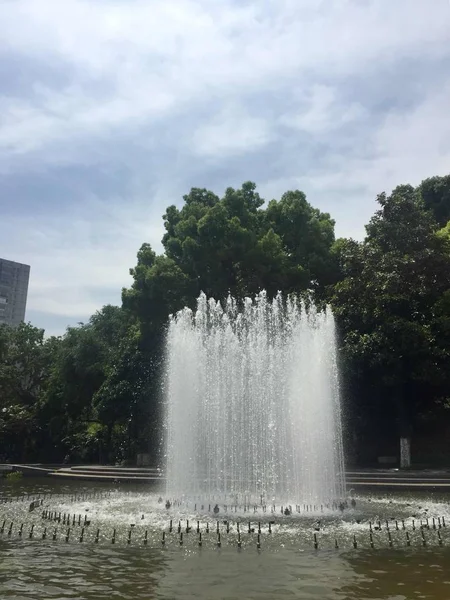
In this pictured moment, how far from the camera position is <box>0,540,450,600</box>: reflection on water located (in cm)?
920

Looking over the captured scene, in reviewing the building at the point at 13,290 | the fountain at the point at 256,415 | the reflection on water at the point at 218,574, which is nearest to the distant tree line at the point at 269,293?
the fountain at the point at 256,415

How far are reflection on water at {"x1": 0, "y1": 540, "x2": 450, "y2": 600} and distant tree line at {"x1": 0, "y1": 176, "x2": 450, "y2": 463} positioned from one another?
780 inches

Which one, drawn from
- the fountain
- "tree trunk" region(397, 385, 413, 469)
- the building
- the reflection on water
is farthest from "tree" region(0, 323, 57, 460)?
the building

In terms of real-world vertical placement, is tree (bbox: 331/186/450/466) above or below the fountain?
above

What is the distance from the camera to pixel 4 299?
378ft

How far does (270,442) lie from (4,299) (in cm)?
10488

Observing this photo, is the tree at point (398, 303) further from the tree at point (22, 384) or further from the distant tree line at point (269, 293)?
the tree at point (22, 384)

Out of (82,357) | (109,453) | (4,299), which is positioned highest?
(4,299)

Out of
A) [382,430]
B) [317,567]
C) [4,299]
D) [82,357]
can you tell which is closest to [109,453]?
[82,357]

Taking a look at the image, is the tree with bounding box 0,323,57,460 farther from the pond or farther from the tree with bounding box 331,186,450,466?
the pond

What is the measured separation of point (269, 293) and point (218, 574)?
27.6m

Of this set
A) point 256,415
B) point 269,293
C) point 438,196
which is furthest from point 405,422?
point 438,196

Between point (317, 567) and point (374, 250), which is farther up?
point (374, 250)

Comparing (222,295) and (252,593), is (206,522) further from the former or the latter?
(222,295)
